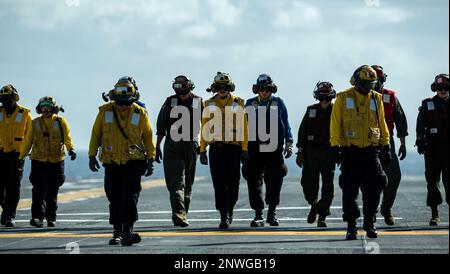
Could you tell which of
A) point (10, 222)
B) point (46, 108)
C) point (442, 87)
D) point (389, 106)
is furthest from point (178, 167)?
point (442, 87)

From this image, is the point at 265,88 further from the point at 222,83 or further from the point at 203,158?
the point at 203,158

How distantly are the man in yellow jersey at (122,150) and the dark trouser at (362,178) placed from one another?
269 cm

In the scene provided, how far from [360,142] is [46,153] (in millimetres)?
6096

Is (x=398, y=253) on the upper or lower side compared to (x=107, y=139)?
lower

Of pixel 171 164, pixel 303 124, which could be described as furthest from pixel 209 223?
pixel 303 124

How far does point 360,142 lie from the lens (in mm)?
13961

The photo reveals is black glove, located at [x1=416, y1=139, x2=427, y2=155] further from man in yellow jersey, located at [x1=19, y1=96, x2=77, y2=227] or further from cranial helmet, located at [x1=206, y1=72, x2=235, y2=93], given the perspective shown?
man in yellow jersey, located at [x1=19, y1=96, x2=77, y2=227]

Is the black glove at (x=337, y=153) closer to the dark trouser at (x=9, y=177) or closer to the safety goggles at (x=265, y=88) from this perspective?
the safety goggles at (x=265, y=88)

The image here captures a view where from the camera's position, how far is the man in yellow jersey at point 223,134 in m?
16.2
